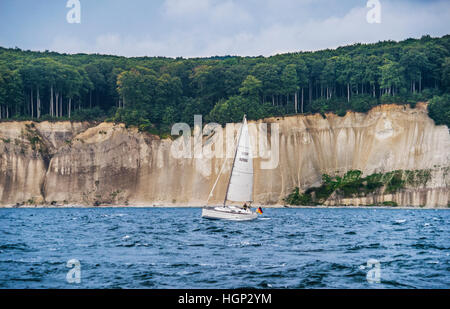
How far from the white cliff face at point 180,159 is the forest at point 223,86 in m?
3.14

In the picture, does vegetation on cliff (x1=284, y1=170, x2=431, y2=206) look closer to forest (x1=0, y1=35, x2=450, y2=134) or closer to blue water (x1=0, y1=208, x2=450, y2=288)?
forest (x1=0, y1=35, x2=450, y2=134)

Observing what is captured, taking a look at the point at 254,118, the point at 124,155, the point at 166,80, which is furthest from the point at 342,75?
the point at 124,155

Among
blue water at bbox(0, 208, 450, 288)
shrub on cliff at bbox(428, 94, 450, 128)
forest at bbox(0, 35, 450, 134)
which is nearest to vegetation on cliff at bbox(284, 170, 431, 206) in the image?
shrub on cliff at bbox(428, 94, 450, 128)

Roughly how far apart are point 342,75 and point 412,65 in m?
13.5

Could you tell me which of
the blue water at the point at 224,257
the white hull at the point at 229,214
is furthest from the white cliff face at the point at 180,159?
the blue water at the point at 224,257

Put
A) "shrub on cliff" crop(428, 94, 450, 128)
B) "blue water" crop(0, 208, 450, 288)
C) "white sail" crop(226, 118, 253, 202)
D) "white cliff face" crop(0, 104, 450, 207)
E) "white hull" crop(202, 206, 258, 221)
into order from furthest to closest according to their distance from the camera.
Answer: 1. "white cliff face" crop(0, 104, 450, 207)
2. "shrub on cliff" crop(428, 94, 450, 128)
3. "white sail" crop(226, 118, 253, 202)
4. "white hull" crop(202, 206, 258, 221)
5. "blue water" crop(0, 208, 450, 288)

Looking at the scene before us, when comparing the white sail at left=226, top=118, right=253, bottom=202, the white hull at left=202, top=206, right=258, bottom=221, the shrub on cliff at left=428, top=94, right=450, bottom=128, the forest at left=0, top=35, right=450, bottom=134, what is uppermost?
the forest at left=0, top=35, right=450, bottom=134

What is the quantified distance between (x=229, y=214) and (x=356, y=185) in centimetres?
4509

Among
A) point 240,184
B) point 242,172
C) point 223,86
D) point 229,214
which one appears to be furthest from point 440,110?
point 229,214

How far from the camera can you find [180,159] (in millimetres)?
102438

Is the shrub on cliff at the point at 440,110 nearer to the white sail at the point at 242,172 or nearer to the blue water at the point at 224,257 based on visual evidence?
the white sail at the point at 242,172

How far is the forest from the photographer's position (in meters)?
107

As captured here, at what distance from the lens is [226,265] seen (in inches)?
1091

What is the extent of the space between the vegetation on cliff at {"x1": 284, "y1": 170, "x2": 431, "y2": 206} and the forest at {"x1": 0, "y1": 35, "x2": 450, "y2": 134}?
1137cm
